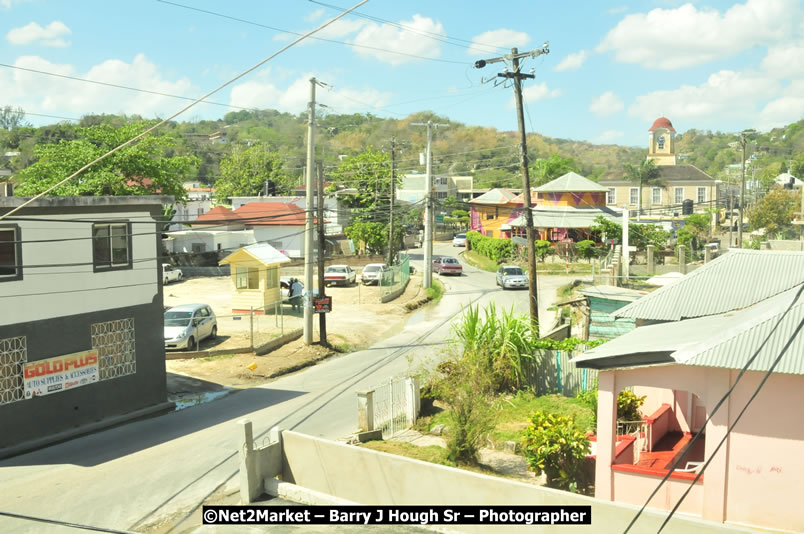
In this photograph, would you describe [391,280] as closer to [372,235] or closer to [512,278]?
[512,278]

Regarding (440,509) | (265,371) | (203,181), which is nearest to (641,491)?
(440,509)

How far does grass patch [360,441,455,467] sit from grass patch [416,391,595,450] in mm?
1197

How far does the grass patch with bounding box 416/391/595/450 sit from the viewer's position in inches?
677

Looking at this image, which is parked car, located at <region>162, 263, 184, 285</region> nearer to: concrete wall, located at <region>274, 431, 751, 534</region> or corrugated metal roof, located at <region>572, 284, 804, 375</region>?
concrete wall, located at <region>274, 431, 751, 534</region>

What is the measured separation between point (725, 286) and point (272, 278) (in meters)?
24.3

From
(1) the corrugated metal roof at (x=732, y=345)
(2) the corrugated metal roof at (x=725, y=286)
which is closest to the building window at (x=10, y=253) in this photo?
(1) the corrugated metal roof at (x=732, y=345)

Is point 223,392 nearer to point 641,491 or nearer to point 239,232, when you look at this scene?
point 641,491

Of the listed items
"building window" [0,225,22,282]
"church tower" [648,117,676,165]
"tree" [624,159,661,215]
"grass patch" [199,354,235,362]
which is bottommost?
"grass patch" [199,354,235,362]

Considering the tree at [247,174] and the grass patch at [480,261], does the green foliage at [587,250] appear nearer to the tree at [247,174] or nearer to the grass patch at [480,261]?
the grass patch at [480,261]

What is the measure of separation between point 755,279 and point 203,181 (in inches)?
4936

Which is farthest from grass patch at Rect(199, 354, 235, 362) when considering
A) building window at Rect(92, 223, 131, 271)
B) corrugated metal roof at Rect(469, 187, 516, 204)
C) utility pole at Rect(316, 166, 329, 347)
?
corrugated metal roof at Rect(469, 187, 516, 204)

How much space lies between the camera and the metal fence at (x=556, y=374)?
20672mm

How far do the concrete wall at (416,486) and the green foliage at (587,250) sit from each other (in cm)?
4268

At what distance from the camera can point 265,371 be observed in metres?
26.0
